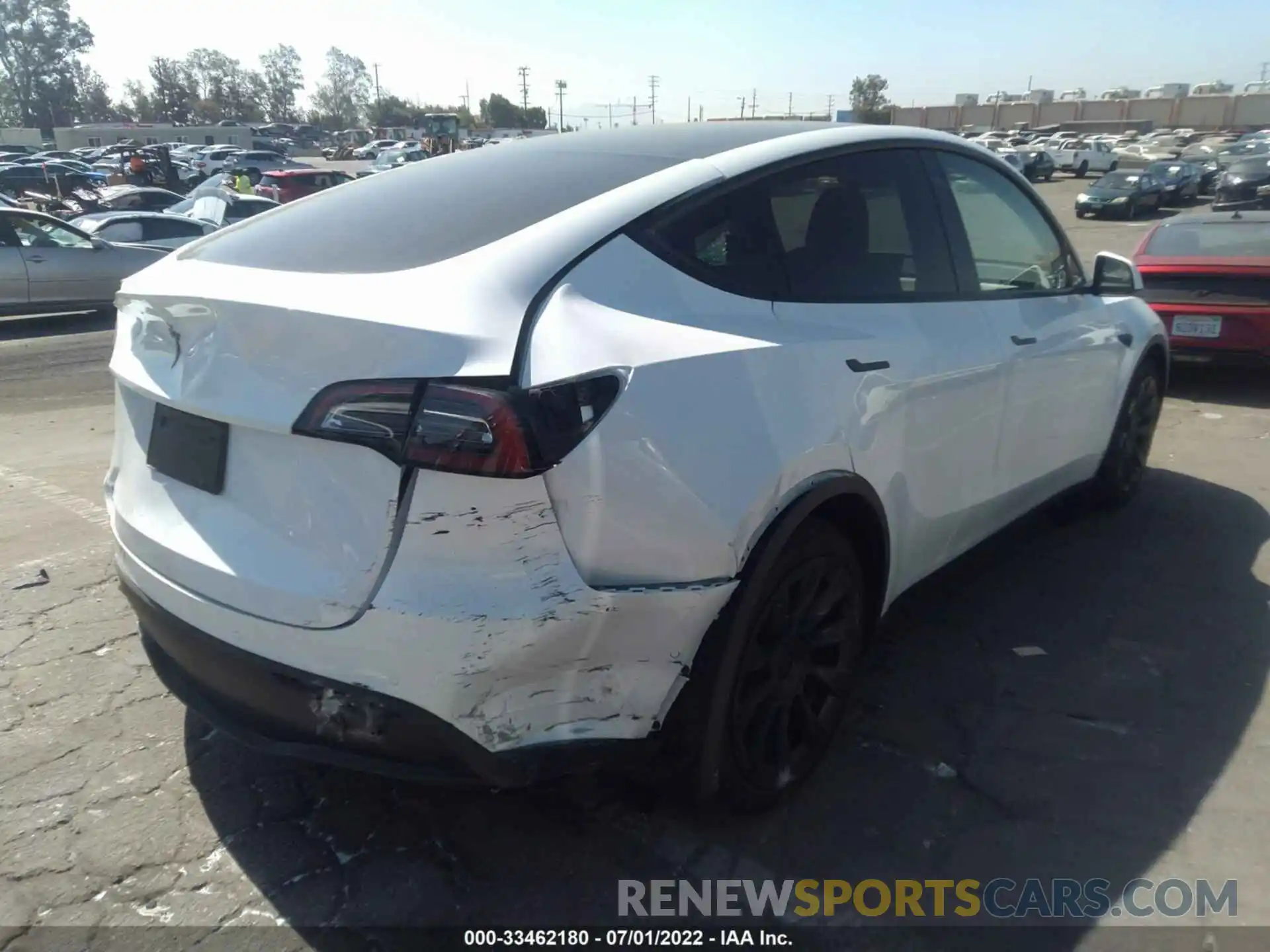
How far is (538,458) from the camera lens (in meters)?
2.03

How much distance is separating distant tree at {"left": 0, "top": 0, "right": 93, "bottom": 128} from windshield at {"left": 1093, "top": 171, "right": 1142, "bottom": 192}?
110 meters

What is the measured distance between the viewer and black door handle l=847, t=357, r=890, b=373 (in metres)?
2.77

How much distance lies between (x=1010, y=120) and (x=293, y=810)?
113 metres

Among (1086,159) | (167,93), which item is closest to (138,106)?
(167,93)

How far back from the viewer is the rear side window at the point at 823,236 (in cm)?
258

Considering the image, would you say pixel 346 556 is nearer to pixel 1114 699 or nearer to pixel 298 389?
pixel 298 389

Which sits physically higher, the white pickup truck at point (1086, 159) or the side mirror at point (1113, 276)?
the side mirror at point (1113, 276)

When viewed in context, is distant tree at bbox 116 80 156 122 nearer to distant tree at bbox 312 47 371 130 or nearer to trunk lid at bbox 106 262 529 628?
distant tree at bbox 312 47 371 130

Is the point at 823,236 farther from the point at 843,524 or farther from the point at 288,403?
the point at 288,403

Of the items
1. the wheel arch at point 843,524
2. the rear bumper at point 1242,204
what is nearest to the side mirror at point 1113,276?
the wheel arch at point 843,524

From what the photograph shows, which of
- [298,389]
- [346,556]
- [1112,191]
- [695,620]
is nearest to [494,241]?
[298,389]

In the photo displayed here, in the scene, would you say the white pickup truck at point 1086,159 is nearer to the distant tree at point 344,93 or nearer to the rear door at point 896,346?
the rear door at point 896,346

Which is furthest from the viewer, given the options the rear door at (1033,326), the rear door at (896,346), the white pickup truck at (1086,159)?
the white pickup truck at (1086,159)

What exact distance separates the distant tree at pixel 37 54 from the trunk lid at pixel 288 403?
407 ft
